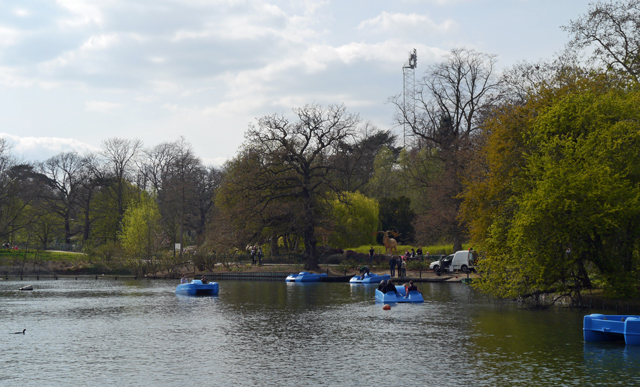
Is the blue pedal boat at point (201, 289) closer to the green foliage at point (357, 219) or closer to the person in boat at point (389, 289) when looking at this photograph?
the person in boat at point (389, 289)

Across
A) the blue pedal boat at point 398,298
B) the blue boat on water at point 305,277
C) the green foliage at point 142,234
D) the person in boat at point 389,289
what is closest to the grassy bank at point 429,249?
the blue boat on water at point 305,277

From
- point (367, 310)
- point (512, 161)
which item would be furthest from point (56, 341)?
point (512, 161)

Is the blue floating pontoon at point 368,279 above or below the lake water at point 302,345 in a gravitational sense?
above

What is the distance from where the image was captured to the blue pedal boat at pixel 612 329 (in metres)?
20.6

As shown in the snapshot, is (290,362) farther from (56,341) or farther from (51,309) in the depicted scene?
(51,309)

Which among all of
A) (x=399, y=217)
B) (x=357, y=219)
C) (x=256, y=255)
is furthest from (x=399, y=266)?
(x=399, y=217)

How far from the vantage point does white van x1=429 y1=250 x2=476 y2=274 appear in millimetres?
51438

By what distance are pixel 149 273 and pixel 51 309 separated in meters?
27.6

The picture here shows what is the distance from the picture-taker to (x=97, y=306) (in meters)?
34.8

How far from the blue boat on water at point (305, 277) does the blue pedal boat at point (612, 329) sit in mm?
32336

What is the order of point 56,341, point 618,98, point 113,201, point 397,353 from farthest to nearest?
point 113,201
point 618,98
point 56,341
point 397,353

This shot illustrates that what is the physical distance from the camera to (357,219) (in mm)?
68188

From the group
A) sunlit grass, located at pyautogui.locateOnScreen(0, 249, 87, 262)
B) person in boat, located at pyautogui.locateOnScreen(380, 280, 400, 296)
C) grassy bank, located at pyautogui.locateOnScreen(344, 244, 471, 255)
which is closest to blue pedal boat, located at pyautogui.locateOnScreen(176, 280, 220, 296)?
person in boat, located at pyautogui.locateOnScreen(380, 280, 400, 296)

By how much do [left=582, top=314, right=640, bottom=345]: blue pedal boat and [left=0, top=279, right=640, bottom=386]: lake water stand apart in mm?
442
